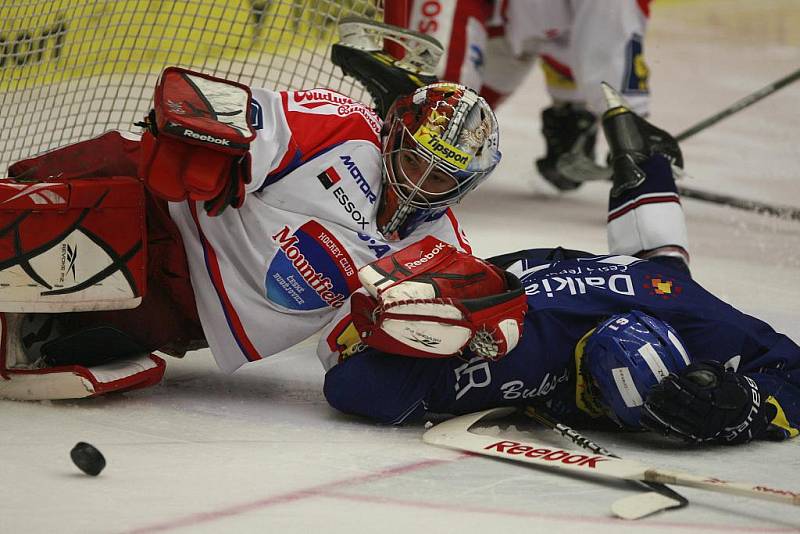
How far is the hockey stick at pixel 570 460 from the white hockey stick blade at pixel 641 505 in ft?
0.17

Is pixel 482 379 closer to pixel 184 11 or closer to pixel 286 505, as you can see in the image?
pixel 286 505

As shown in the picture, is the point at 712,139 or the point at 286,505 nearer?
the point at 286,505

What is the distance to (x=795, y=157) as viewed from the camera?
557 centimetres

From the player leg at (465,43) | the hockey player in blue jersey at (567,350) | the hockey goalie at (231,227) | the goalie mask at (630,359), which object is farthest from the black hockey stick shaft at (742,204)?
the goalie mask at (630,359)

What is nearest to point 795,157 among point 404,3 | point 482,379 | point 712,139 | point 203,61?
point 712,139

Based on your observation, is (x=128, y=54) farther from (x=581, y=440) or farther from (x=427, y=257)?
(x=581, y=440)

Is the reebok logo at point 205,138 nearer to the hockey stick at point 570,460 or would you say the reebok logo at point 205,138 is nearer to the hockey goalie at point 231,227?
the hockey goalie at point 231,227

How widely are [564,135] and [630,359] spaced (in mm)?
2997

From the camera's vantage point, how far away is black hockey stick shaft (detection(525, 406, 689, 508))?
6.47 ft

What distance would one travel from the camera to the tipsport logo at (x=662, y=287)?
95.6 inches

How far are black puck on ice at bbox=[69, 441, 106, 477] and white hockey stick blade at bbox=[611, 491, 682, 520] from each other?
0.74m

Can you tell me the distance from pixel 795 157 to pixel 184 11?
3.21 metres

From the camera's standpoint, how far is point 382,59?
3131 millimetres

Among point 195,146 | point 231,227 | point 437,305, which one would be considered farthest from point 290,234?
point 437,305
